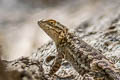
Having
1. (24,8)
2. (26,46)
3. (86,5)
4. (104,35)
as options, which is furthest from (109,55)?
(24,8)

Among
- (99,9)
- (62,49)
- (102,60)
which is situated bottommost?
(102,60)

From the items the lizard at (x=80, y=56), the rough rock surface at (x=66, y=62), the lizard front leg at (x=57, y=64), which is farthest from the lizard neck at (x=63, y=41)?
the rough rock surface at (x=66, y=62)

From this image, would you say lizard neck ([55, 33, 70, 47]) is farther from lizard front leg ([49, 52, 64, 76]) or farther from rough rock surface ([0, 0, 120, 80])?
rough rock surface ([0, 0, 120, 80])

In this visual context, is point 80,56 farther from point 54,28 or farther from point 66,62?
point 66,62

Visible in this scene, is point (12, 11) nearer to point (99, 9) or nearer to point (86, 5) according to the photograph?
point (86, 5)

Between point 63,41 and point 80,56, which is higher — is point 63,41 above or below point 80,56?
above

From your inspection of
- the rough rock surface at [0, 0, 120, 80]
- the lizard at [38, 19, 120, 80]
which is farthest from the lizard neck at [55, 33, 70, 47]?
the rough rock surface at [0, 0, 120, 80]

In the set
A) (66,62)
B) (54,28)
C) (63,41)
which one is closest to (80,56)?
(63,41)

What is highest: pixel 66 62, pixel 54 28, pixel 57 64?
pixel 54 28

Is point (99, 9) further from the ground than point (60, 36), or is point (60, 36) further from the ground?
Result: point (99, 9)
